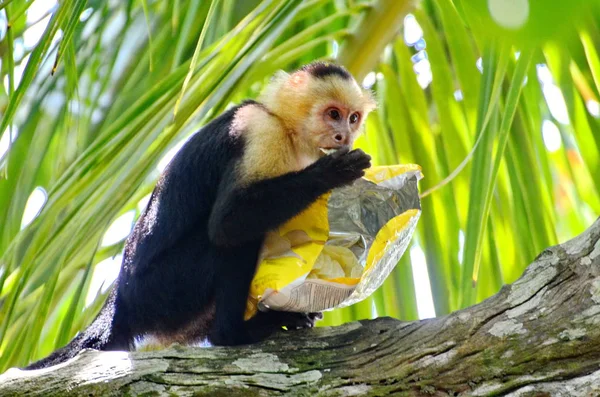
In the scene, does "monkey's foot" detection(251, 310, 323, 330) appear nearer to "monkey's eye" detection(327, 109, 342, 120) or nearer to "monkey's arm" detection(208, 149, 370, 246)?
"monkey's arm" detection(208, 149, 370, 246)

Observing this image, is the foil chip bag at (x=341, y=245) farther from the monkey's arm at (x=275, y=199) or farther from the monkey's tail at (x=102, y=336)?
the monkey's tail at (x=102, y=336)

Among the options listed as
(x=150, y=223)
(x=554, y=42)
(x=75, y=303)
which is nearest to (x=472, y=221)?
(x=75, y=303)

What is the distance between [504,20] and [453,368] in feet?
4.89

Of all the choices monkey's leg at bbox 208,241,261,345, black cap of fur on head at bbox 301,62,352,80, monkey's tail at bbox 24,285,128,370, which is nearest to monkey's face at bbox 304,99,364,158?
black cap of fur on head at bbox 301,62,352,80

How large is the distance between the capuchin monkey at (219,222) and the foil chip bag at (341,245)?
2.9 inches

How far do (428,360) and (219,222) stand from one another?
3.12ft

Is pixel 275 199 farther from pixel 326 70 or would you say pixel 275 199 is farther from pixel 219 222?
pixel 326 70

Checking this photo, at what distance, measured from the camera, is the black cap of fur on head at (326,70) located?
2.94 metres

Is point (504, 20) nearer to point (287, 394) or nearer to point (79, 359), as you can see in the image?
point (287, 394)

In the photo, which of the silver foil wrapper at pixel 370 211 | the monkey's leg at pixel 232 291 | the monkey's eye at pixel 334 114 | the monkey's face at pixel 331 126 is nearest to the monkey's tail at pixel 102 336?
the monkey's leg at pixel 232 291

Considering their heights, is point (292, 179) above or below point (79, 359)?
above

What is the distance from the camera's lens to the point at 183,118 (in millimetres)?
2090

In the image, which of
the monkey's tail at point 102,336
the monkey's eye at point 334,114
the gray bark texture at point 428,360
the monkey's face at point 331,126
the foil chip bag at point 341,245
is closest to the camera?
the gray bark texture at point 428,360

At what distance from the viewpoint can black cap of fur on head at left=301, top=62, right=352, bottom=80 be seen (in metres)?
2.94
